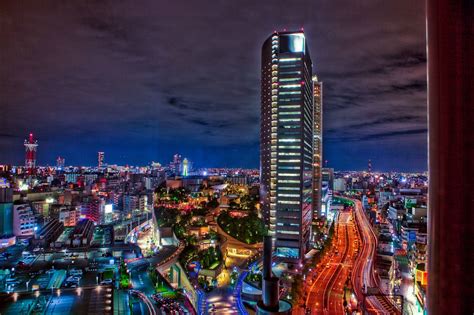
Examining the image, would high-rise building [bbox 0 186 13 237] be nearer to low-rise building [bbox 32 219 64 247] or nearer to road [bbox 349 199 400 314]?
low-rise building [bbox 32 219 64 247]

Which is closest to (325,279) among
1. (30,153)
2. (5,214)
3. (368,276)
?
(368,276)

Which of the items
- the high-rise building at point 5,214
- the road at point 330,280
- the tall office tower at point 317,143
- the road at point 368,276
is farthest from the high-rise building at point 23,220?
the tall office tower at point 317,143

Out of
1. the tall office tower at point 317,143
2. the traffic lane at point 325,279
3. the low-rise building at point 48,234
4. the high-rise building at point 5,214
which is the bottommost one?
the traffic lane at point 325,279

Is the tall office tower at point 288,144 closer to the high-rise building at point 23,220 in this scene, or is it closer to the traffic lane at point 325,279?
the traffic lane at point 325,279

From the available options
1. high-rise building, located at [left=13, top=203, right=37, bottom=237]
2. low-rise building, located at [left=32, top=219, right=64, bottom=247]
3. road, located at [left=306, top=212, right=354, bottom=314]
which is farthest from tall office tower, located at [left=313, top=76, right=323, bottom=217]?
high-rise building, located at [left=13, top=203, right=37, bottom=237]

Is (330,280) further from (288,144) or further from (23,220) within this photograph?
(23,220)

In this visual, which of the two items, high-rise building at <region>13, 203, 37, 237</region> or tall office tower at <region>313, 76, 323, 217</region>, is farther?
tall office tower at <region>313, 76, 323, 217</region>

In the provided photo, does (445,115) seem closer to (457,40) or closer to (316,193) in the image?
(457,40)
